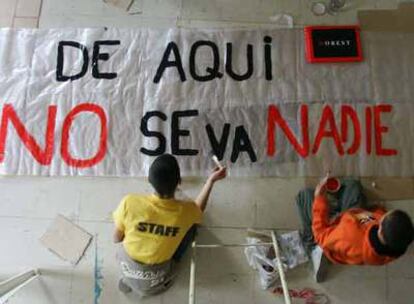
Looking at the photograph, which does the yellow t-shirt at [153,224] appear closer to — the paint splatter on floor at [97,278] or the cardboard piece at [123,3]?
the paint splatter on floor at [97,278]

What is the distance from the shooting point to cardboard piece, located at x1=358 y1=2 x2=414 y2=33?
1.92 meters

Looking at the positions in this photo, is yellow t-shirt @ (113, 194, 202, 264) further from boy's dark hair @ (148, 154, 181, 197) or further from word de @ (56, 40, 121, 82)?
word de @ (56, 40, 121, 82)

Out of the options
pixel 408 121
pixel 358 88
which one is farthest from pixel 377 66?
pixel 408 121

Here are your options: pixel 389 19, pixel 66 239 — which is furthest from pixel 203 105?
pixel 389 19

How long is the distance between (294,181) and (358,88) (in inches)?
19.5

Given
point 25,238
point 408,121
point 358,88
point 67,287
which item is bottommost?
point 67,287

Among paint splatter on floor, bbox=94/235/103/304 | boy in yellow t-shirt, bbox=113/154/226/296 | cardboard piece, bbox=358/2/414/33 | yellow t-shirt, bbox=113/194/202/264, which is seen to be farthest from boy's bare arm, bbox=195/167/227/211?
cardboard piece, bbox=358/2/414/33

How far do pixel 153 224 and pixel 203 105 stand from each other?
0.68 metres

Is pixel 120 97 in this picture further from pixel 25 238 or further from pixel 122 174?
pixel 25 238

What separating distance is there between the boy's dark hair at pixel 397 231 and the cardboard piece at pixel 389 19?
41.5 inches

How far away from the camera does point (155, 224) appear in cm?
138

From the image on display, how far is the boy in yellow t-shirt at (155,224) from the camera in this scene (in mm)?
1342

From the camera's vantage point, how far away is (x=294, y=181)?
1812 mm

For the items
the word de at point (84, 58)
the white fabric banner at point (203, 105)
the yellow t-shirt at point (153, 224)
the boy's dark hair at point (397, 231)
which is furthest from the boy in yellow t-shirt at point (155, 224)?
the word de at point (84, 58)
